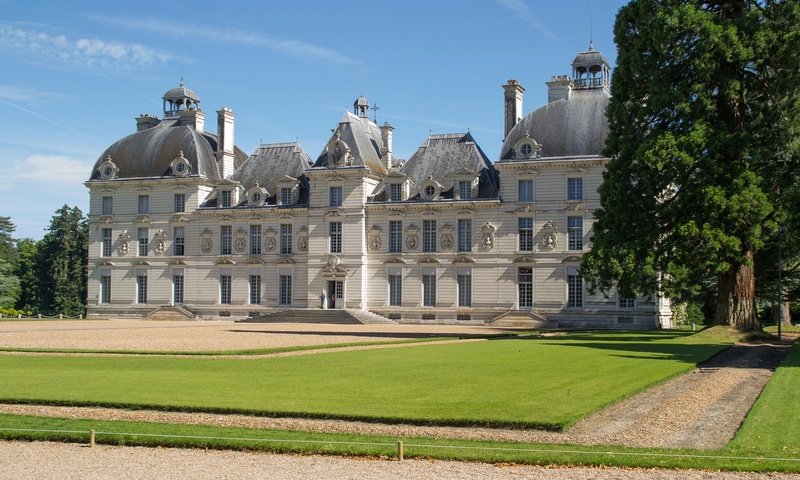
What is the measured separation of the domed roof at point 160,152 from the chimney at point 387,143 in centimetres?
1014

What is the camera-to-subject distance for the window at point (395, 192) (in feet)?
171

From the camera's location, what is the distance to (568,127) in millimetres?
48500

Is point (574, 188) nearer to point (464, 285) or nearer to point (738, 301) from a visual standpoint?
point (464, 285)

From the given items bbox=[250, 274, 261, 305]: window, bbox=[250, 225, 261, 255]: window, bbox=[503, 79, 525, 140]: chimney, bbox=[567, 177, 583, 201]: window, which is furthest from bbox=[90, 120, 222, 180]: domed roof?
bbox=[567, 177, 583, 201]: window

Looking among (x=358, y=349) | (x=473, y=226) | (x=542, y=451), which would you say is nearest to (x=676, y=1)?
(x=358, y=349)

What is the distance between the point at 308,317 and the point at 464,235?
9.31 meters

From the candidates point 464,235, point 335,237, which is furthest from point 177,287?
point 464,235

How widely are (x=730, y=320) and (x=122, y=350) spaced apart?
1972 cm

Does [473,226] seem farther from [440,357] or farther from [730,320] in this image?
[440,357]

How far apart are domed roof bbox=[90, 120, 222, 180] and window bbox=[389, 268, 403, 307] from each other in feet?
42.2

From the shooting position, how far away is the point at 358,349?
2650 centimetres

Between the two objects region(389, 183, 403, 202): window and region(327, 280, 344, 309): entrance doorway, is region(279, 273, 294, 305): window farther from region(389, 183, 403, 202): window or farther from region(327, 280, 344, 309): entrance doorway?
region(389, 183, 403, 202): window

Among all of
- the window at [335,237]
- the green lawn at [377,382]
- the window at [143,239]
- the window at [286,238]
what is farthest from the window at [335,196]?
the green lawn at [377,382]

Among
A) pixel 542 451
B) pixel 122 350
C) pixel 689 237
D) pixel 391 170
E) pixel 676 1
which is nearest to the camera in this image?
pixel 542 451
